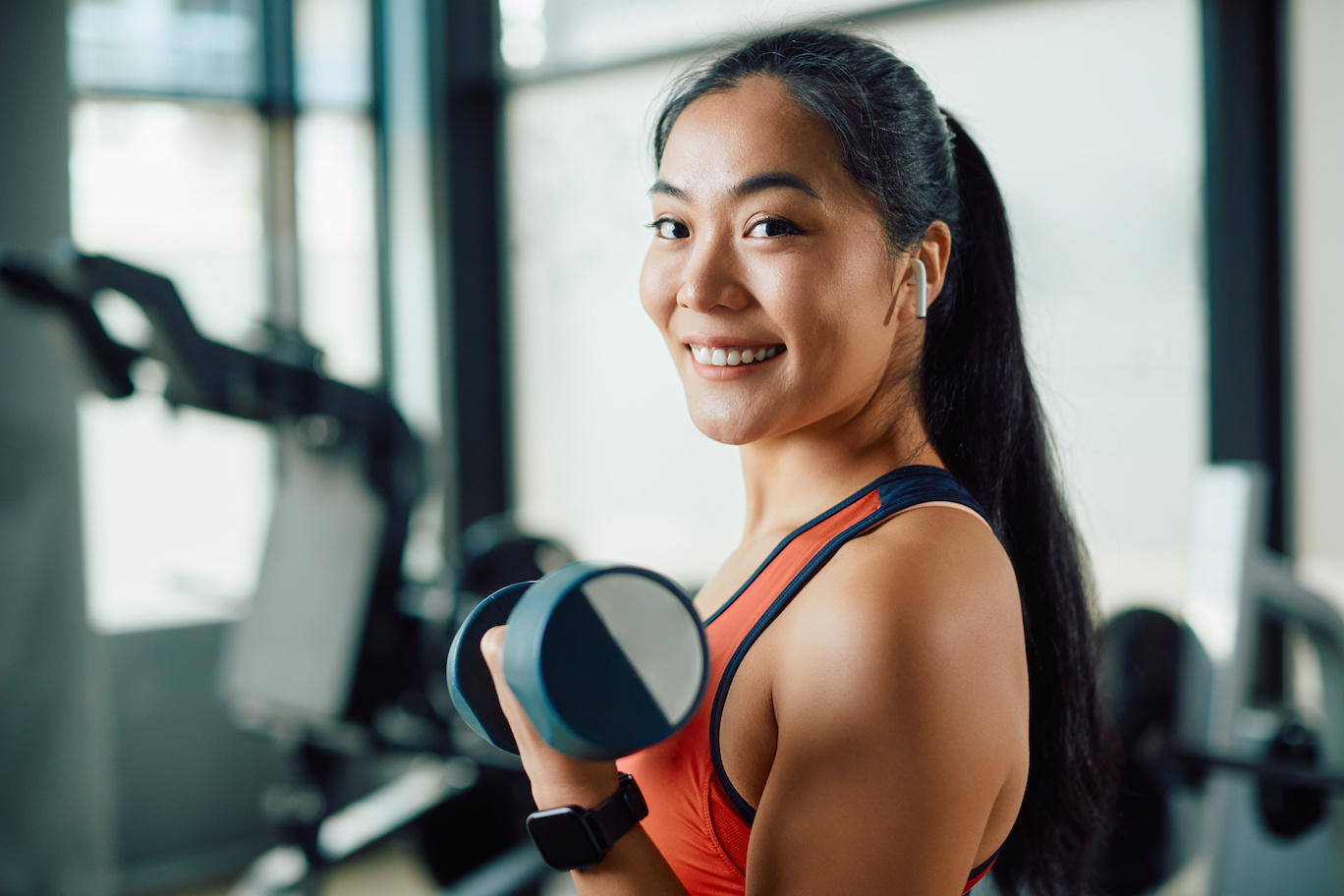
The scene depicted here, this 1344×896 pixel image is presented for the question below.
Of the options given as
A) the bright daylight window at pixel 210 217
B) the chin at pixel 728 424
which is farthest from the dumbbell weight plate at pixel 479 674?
the bright daylight window at pixel 210 217

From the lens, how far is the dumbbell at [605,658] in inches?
18.6

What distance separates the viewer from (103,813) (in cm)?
222

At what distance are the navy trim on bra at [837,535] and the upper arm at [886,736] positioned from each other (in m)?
0.03

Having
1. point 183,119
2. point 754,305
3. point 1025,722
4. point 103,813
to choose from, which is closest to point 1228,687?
point 1025,722

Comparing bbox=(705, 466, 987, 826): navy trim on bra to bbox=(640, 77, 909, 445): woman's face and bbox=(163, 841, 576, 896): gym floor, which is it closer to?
bbox=(640, 77, 909, 445): woman's face

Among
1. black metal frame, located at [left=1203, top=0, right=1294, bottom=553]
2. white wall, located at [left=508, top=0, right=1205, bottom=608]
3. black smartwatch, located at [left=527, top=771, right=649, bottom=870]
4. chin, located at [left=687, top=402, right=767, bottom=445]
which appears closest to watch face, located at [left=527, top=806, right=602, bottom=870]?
black smartwatch, located at [left=527, top=771, right=649, bottom=870]

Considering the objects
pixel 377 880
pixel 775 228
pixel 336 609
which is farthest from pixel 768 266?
pixel 377 880

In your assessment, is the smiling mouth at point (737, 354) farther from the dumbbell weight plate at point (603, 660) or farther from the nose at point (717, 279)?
the dumbbell weight plate at point (603, 660)

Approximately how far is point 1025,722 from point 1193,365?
76.3 inches

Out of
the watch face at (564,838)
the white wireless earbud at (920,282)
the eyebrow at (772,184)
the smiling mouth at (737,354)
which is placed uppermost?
the eyebrow at (772,184)

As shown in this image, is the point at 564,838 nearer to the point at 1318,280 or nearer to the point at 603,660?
the point at 603,660

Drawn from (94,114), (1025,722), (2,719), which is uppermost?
(94,114)

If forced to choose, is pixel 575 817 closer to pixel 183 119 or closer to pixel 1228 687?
pixel 1228 687

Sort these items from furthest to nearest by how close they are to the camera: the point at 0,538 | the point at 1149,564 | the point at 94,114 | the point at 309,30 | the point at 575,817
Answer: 1. the point at 309,30
2. the point at 94,114
3. the point at 1149,564
4. the point at 0,538
5. the point at 575,817
